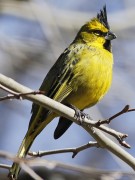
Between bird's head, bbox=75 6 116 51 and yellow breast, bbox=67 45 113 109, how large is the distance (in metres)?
0.45

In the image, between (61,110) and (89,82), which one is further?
(89,82)

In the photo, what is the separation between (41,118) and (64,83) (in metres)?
0.52

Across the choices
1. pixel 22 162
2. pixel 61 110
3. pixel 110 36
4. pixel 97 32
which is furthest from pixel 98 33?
pixel 22 162

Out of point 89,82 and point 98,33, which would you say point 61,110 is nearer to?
point 89,82

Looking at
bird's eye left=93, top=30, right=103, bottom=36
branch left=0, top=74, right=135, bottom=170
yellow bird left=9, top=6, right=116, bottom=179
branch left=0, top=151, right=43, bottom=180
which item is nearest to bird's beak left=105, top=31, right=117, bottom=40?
bird's eye left=93, top=30, right=103, bottom=36

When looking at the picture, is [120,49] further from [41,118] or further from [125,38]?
[41,118]

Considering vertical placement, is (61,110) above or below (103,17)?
below

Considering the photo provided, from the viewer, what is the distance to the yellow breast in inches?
203

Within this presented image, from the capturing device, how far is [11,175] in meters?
3.66

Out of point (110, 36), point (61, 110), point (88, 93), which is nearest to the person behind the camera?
point (61, 110)

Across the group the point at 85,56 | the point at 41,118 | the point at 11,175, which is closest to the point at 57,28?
the point at 85,56

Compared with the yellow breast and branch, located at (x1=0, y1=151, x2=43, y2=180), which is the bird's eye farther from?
branch, located at (x1=0, y1=151, x2=43, y2=180)

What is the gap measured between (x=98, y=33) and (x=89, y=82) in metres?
0.92

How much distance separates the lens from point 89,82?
5164 mm
